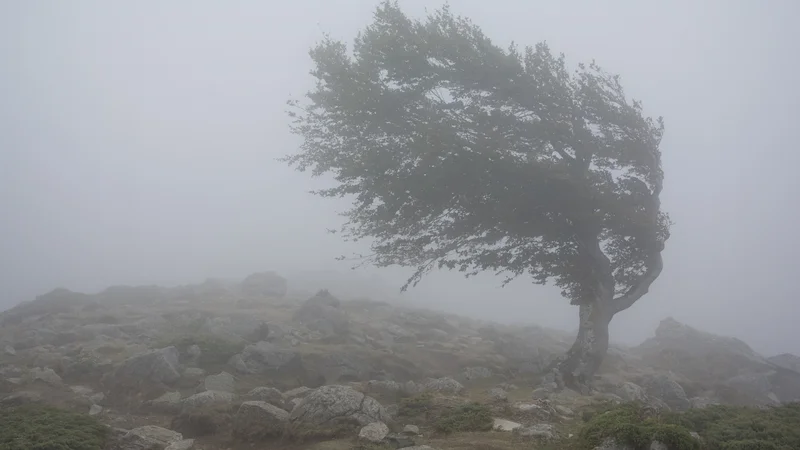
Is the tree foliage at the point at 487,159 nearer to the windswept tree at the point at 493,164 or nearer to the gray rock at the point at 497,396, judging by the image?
the windswept tree at the point at 493,164

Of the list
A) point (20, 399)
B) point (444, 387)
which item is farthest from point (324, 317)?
point (20, 399)

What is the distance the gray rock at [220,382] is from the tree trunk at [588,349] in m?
13.9

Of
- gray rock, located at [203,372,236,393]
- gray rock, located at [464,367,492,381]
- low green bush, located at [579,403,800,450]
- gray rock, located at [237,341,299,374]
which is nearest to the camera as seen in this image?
low green bush, located at [579,403,800,450]

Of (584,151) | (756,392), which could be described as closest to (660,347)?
(756,392)

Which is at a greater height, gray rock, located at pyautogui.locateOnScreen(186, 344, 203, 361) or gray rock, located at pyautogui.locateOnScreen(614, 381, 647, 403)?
gray rock, located at pyautogui.locateOnScreen(614, 381, 647, 403)

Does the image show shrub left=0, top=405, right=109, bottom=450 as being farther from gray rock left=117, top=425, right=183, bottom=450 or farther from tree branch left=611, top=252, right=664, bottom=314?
tree branch left=611, top=252, right=664, bottom=314

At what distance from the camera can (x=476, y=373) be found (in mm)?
22266

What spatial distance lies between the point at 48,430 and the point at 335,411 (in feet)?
21.5

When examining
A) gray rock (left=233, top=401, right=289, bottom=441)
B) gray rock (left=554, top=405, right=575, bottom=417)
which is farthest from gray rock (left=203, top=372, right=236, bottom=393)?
gray rock (left=554, top=405, right=575, bottom=417)

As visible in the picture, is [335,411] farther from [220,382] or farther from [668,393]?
[668,393]

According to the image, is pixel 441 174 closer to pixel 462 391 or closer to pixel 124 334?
pixel 462 391

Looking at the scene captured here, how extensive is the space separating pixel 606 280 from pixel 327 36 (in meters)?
18.8

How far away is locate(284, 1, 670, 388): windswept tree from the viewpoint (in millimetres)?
21547

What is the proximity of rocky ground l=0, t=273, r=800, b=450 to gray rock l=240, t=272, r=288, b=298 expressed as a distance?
43.7ft
